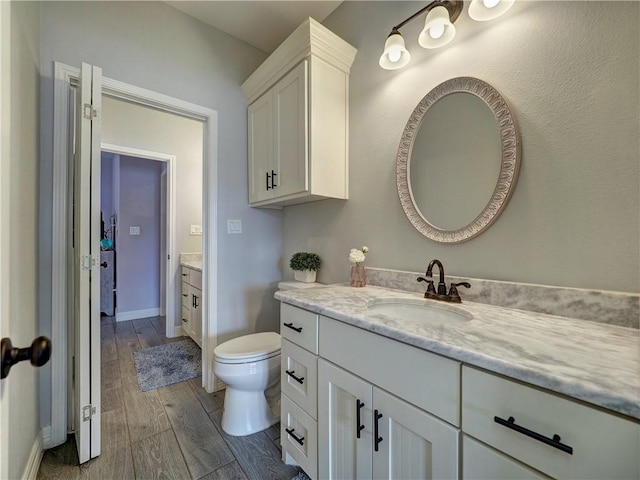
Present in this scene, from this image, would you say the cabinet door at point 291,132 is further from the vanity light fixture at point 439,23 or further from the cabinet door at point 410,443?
the cabinet door at point 410,443

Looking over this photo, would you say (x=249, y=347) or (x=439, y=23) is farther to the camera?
(x=249, y=347)

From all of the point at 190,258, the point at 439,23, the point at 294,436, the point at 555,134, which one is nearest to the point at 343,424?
the point at 294,436

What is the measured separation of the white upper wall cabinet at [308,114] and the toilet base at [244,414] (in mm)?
1252

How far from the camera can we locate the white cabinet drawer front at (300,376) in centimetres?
115

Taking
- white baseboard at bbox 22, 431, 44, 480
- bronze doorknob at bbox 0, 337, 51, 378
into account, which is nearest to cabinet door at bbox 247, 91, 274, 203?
bronze doorknob at bbox 0, 337, 51, 378

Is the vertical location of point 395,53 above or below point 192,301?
above

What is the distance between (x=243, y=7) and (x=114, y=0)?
31.3 inches

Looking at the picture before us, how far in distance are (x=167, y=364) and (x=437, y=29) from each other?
3.06 metres

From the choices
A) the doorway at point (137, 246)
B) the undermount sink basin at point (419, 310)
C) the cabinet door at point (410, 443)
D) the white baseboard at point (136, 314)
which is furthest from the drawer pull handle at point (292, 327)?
the white baseboard at point (136, 314)

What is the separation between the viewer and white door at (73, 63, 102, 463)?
1.32m

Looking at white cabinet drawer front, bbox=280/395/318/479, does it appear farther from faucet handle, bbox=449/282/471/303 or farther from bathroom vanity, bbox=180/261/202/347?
bathroom vanity, bbox=180/261/202/347

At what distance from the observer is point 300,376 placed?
1234mm

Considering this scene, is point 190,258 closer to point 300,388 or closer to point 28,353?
point 300,388

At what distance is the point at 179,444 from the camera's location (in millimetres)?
1504
